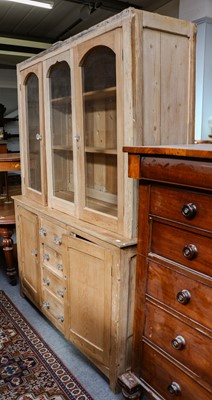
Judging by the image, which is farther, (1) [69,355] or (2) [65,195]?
(2) [65,195]

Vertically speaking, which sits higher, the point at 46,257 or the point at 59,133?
the point at 59,133

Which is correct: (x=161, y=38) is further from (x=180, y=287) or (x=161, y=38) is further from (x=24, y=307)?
(x=24, y=307)

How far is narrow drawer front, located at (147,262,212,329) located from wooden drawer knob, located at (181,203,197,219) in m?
0.21

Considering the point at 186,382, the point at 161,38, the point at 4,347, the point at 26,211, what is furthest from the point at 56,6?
the point at 186,382

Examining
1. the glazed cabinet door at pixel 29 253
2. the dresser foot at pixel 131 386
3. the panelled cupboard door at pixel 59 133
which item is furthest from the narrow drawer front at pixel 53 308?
the dresser foot at pixel 131 386

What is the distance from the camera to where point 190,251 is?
3.41ft

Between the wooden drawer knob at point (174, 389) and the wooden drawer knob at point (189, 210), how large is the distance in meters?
0.61

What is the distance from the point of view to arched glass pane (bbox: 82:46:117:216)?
1.51 metres

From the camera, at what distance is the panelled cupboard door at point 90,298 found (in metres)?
1.53

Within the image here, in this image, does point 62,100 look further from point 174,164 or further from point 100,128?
point 174,164

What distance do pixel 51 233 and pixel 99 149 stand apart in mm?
586

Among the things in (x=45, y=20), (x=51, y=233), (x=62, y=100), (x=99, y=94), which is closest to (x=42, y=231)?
(x=51, y=233)

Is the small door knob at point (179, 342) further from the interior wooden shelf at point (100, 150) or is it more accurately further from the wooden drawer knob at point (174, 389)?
the interior wooden shelf at point (100, 150)

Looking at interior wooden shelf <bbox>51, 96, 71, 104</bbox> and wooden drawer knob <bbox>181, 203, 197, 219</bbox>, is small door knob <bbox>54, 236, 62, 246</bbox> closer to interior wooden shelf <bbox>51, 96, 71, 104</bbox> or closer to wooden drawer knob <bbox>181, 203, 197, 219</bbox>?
interior wooden shelf <bbox>51, 96, 71, 104</bbox>
